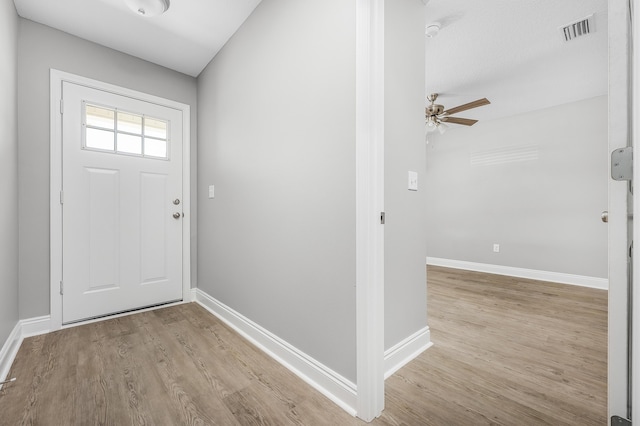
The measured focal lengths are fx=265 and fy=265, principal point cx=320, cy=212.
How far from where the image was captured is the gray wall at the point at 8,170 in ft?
5.16

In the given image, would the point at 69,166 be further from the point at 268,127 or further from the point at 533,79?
the point at 533,79

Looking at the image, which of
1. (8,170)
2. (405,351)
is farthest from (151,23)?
(405,351)

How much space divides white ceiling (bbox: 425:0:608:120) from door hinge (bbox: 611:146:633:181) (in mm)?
1726

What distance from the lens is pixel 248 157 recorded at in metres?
2.01

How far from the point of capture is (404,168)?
158 centimetres

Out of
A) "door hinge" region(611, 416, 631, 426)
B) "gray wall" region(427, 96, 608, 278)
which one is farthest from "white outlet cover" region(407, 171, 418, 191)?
"gray wall" region(427, 96, 608, 278)

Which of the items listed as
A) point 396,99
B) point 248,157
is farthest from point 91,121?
point 396,99

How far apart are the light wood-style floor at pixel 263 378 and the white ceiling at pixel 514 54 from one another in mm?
2363

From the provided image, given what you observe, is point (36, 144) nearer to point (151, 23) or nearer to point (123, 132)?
point (123, 132)

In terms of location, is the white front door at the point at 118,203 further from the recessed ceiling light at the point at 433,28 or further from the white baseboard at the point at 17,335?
the recessed ceiling light at the point at 433,28

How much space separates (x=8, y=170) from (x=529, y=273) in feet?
18.0

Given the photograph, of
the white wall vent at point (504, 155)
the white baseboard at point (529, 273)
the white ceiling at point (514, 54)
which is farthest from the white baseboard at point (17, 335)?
the white wall vent at point (504, 155)

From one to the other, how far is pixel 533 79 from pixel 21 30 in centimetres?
465

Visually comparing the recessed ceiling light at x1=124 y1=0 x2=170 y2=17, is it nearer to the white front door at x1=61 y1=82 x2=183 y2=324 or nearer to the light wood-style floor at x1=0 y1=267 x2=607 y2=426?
the white front door at x1=61 y1=82 x2=183 y2=324
